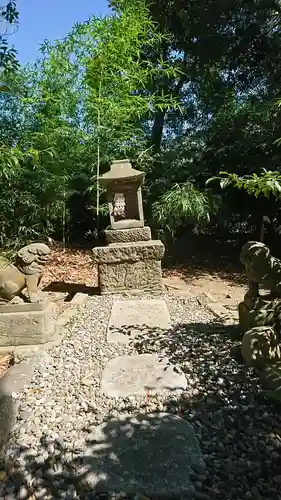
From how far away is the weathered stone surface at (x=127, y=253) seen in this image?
396cm

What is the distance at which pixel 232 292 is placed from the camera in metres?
4.56

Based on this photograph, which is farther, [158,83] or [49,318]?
[158,83]

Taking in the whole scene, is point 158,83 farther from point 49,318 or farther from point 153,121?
point 49,318

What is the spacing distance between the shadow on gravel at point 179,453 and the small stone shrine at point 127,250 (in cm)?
221

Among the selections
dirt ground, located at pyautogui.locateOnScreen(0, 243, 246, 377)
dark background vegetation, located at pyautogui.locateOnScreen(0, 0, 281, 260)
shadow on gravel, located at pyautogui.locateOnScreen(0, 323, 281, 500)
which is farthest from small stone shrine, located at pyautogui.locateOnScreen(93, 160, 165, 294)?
shadow on gravel, located at pyautogui.locateOnScreen(0, 323, 281, 500)

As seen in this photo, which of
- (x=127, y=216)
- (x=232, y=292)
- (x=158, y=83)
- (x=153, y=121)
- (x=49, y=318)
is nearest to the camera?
(x=49, y=318)

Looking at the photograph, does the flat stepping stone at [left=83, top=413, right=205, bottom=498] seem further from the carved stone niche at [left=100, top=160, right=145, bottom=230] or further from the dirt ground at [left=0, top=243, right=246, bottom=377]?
the carved stone niche at [left=100, top=160, right=145, bottom=230]

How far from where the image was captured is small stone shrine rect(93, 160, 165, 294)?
3969 mm

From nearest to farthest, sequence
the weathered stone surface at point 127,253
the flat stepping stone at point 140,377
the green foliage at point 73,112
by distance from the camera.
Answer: the flat stepping stone at point 140,377
the weathered stone surface at point 127,253
the green foliage at point 73,112

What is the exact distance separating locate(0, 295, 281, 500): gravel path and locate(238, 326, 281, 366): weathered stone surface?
8cm

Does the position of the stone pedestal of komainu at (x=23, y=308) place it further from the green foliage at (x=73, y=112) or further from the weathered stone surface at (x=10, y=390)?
the green foliage at (x=73, y=112)

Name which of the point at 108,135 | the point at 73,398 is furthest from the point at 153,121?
the point at 73,398

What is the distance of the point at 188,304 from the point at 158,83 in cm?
389

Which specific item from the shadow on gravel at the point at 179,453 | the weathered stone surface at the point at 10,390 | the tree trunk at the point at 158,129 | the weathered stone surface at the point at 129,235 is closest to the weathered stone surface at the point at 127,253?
the weathered stone surface at the point at 129,235
